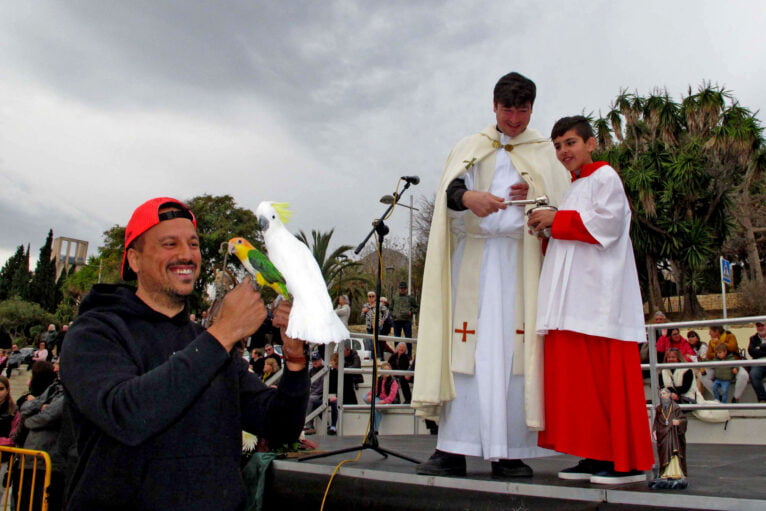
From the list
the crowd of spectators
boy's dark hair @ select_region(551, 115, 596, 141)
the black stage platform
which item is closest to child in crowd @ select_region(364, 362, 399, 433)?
the crowd of spectators

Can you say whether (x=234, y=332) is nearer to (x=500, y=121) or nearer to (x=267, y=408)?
(x=267, y=408)

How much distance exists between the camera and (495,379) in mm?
3352

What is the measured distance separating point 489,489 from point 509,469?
40cm

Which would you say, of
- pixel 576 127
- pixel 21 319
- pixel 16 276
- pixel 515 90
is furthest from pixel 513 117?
pixel 16 276

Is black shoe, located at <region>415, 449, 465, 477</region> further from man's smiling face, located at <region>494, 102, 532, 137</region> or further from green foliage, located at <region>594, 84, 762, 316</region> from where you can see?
green foliage, located at <region>594, 84, 762, 316</region>

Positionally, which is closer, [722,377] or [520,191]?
[520,191]

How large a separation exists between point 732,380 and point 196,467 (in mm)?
9115

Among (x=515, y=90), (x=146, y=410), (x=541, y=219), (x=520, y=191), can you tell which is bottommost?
(x=146, y=410)

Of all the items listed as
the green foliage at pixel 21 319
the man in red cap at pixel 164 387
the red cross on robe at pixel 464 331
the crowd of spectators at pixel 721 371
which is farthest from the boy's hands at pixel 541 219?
the green foliage at pixel 21 319

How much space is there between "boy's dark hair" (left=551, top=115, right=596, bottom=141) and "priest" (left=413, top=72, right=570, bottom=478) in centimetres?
28

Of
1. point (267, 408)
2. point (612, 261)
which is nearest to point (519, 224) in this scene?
point (612, 261)

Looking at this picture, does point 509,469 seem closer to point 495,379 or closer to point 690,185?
point 495,379

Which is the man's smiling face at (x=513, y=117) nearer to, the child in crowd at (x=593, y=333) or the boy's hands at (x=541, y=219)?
the child in crowd at (x=593, y=333)

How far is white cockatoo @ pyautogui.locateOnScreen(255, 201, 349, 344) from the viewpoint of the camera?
1.82 meters
